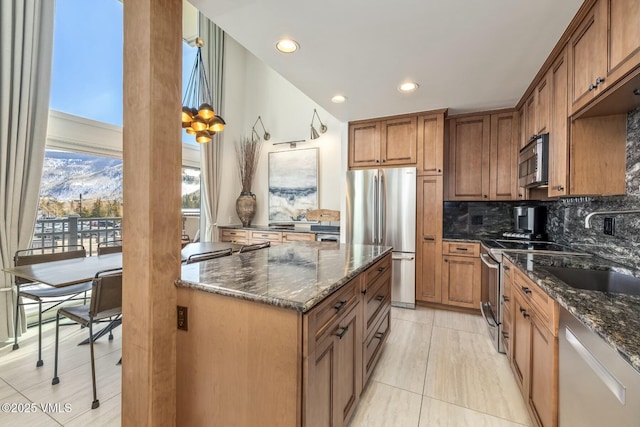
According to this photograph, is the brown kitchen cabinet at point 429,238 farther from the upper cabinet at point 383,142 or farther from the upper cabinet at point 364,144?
the upper cabinet at point 364,144

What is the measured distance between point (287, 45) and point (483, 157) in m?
2.76

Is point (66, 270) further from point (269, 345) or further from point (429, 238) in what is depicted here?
point (429, 238)

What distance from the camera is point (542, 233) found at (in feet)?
9.68

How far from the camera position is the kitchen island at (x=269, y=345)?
1017 millimetres

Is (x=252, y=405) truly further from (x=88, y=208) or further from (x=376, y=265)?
(x=88, y=208)

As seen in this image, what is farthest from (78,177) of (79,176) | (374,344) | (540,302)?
(540,302)

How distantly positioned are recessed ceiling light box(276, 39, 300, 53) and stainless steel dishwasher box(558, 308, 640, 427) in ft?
7.34

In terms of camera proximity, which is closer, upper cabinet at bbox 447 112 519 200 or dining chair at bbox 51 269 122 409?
dining chair at bbox 51 269 122 409

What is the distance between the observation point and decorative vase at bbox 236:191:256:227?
16.2 feet

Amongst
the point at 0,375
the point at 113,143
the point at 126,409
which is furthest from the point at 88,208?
the point at 126,409

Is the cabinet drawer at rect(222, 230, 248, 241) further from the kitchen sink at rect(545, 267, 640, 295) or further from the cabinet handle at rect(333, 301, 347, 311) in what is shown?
the kitchen sink at rect(545, 267, 640, 295)

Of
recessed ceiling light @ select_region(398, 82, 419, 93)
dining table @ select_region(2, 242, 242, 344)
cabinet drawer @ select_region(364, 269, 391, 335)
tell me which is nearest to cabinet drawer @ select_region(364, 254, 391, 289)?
cabinet drawer @ select_region(364, 269, 391, 335)

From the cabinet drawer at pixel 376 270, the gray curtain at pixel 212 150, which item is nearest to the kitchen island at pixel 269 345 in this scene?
the cabinet drawer at pixel 376 270

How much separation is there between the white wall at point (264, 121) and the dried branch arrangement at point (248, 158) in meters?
0.10
